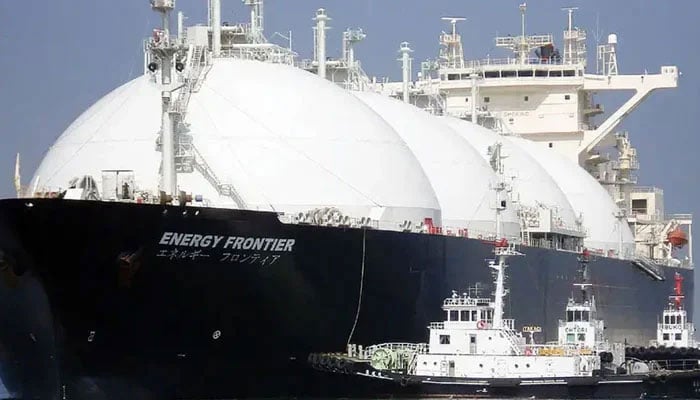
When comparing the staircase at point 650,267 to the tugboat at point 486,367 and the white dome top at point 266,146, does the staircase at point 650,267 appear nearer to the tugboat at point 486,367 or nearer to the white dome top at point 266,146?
the white dome top at point 266,146

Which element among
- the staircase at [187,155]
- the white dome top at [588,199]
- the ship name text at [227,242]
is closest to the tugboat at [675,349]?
the white dome top at [588,199]

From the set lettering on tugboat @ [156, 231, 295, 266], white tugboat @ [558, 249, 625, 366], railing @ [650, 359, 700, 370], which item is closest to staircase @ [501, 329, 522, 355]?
white tugboat @ [558, 249, 625, 366]

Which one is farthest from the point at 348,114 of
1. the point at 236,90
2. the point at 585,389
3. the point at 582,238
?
the point at 582,238

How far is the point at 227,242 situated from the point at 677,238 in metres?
42.5

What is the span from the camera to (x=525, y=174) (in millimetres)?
70562

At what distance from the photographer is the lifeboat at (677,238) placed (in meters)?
83.9

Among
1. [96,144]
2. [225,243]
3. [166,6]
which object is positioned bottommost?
[225,243]

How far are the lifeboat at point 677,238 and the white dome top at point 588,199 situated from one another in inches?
256

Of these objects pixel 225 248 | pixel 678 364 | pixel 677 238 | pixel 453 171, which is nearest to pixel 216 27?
pixel 453 171

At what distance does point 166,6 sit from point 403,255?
10.9 metres

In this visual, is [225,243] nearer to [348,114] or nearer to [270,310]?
[270,310]

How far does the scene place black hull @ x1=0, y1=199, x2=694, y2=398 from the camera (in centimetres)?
4362

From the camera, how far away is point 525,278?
63.2 metres

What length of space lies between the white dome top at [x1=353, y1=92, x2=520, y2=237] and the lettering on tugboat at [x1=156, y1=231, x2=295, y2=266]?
1393 cm
